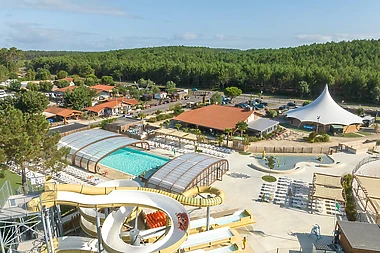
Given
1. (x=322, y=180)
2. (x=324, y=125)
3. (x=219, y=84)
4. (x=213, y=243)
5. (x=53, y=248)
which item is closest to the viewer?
(x=53, y=248)

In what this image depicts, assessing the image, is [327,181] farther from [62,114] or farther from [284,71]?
[284,71]

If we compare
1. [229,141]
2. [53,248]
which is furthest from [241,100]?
[53,248]

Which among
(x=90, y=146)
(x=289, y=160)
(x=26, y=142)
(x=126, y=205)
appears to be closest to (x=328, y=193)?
(x=289, y=160)

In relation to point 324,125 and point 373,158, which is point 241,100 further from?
point 373,158

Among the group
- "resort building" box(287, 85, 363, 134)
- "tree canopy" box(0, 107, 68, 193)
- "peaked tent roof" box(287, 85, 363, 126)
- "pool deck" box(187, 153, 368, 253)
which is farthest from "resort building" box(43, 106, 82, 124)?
"peaked tent roof" box(287, 85, 363, 126)

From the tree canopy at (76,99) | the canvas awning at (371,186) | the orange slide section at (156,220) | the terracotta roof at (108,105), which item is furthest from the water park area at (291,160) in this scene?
the tree canopy at (76,99)

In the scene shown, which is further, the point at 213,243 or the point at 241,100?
the point at 241,100
